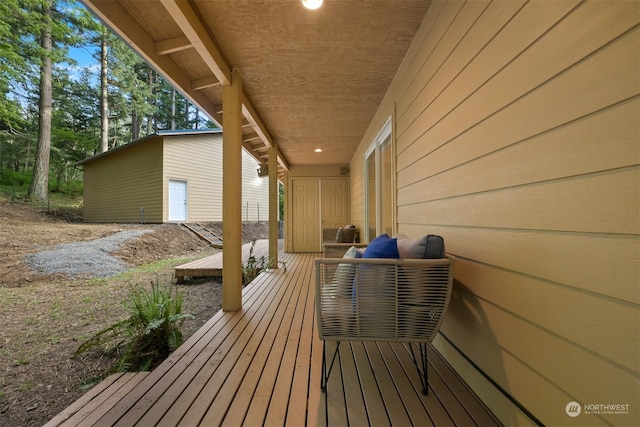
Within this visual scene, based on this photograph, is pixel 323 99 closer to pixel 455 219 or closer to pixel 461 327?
pixel 455 219

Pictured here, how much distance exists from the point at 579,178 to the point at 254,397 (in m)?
1.67

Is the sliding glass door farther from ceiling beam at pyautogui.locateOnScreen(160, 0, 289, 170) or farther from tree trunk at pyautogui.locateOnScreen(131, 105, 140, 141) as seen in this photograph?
tree trunk at pyautogui.locateOnScreen(131, 105, 140, 141)

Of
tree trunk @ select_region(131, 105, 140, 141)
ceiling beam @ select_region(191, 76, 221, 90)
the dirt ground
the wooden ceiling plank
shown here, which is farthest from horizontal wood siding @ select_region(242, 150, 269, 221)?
the wooden ceiling plank

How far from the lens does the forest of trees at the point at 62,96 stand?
10.7 metres

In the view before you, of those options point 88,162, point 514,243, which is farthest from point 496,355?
Result: point 88,162

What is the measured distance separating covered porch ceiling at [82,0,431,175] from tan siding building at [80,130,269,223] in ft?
23.7

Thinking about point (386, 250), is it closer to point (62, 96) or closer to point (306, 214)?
point (306, 214)

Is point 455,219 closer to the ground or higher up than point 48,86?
closer to the ground

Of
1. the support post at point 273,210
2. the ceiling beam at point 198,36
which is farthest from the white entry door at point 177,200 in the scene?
the ceiling beam at point 198,36

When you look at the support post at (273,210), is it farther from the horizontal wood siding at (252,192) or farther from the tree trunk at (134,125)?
the tree trunk at (134,125)

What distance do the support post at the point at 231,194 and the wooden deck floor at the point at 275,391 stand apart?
0.62 m

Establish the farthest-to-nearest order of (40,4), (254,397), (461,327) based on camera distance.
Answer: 1. (40,4)
2. (461,327)
3. (254,397)

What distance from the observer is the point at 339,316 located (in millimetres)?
1494

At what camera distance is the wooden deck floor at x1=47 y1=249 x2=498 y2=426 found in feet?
4.12
